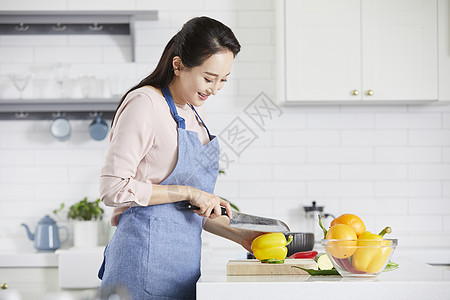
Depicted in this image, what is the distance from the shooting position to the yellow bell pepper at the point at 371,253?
1432mm

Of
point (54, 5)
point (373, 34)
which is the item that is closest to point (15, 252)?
point (54, 5)

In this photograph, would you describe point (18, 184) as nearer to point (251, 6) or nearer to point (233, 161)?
point (233, 161)

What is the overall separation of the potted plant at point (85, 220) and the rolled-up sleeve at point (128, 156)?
6.01 ft

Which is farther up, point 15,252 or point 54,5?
point 54,5

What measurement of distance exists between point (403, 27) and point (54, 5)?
218 centimetres

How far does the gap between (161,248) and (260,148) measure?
6.91 feet

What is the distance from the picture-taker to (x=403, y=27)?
3.47 metres

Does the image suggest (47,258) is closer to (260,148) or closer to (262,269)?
(260,148)

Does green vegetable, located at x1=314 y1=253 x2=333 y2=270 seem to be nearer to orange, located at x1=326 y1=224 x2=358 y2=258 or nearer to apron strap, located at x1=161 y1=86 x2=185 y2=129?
orange, located at x1=326 y1=224 x2=358 y2=258

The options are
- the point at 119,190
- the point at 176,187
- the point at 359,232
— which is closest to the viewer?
the point at 359,232

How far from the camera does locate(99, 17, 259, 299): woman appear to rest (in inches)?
66.5

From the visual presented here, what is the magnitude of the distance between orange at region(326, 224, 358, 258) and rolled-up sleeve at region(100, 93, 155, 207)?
56 centimetres

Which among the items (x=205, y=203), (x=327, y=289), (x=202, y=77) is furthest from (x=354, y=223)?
(x=202, y=77)

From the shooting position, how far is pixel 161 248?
1.72 metres
